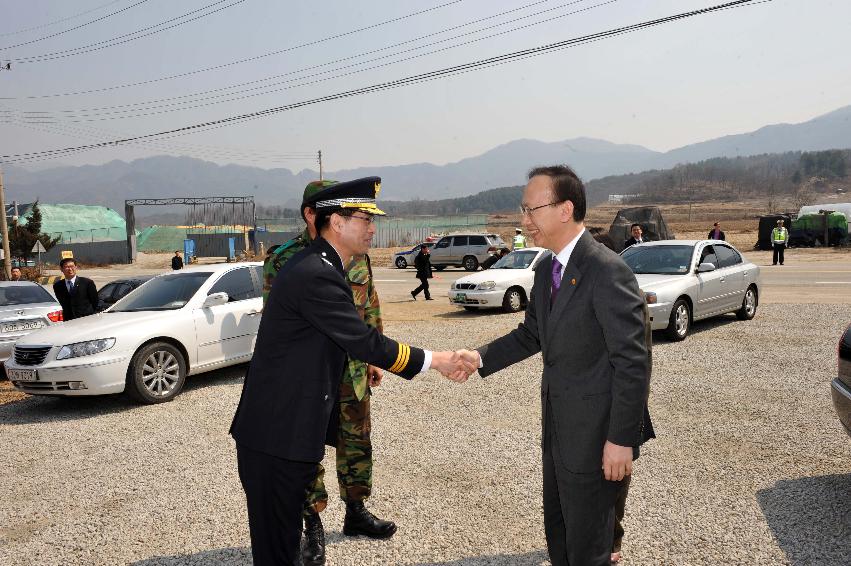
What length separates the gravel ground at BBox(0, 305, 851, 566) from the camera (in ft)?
12.6

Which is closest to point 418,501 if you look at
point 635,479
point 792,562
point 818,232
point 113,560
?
point 635,479

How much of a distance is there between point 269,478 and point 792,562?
9.48 feet

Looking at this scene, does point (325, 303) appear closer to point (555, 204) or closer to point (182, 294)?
point (555, 204)

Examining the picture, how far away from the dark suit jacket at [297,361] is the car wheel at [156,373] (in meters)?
5.26

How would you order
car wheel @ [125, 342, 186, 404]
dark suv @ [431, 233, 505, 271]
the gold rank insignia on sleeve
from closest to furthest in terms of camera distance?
the gold rank insignia on sleeve → car wheel @ [125, 342, 186, 404] → dark suv @ [431, 233, 505, 271]

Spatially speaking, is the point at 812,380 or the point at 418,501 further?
the point at 812,380

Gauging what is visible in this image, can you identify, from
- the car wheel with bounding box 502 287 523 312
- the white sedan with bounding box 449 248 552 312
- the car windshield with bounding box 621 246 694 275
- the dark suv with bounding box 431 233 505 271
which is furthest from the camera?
the dark suv with bounding box 431 233 505 271

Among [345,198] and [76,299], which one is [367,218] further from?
[76,299]

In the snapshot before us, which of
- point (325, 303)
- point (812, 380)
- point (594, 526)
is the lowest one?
point (812, 380)

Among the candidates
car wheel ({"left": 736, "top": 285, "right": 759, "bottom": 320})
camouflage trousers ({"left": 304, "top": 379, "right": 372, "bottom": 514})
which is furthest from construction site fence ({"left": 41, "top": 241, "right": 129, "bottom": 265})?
camouflage trousers ({"left": 304, "top": 379, "right": 372, "bottom": 514})

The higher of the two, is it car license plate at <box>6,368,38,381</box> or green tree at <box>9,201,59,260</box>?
green tree at <box>9,201,59,260</box>

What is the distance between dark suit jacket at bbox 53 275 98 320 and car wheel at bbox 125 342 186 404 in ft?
10.6

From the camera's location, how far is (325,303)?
268cm

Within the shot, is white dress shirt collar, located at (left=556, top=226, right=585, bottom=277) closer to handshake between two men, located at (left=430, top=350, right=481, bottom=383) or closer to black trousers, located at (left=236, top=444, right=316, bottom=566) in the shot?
handshake between two men, located at (left=430, top=350, right=481, bottom=383)
